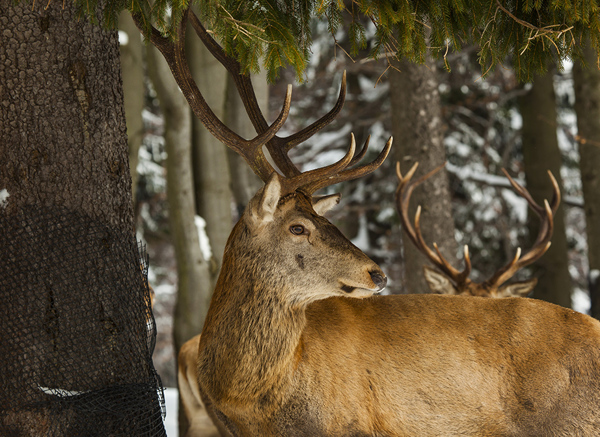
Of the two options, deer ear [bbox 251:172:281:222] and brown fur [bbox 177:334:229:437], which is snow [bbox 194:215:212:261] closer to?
brown fur [bbox 177:334:229:437]

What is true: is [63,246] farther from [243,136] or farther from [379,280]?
[243,136]

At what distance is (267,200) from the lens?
138 inches

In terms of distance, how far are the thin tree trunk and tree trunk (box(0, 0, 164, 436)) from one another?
4112 millimetres

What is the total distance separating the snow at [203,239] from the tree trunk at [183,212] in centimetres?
7

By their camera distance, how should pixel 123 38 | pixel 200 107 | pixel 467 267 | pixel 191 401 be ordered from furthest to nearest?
pixel 123 38 → pixel 467 267 → pixel 191 401 → pixel 200 107

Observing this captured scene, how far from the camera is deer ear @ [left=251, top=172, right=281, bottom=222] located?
345 centimetres

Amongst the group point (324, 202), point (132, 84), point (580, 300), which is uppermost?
point (132, 84)

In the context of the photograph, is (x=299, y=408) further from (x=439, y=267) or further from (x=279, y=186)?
(x=439, y=267)

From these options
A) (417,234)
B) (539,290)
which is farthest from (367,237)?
(417,234)

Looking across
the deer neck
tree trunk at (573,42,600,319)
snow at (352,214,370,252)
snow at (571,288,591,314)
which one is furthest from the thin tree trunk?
snow at (571,288,591,314)

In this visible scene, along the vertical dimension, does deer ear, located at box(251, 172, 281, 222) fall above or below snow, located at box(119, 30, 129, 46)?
below

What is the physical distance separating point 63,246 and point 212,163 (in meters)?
4.70

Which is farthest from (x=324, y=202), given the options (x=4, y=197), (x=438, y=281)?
(x=438, y=281)

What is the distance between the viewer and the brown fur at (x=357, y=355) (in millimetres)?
3438
